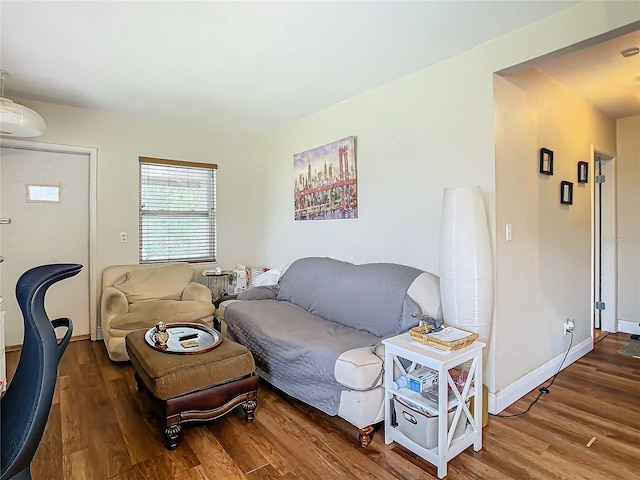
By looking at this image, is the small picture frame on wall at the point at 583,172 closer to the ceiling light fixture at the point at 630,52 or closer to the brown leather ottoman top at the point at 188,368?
the ceiling light fixture at the point at 630,52

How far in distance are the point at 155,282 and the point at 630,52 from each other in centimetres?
433

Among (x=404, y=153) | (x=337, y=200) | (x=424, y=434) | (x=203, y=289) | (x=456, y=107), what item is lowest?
(x=424, y=434)

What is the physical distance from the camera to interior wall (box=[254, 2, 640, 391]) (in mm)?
2107

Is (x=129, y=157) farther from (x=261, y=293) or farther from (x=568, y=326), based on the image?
(x=568, y=326)

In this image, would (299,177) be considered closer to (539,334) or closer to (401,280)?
(401,280)

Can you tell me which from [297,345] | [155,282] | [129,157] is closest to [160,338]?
[297,345]

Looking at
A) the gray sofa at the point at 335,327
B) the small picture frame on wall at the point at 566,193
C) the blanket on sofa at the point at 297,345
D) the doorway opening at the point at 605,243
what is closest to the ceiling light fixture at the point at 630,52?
the small picture frame on wall at the point at 566,193

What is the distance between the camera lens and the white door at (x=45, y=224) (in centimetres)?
344

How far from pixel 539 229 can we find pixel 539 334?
784 mm

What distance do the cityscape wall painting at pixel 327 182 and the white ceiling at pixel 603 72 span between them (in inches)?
62.7

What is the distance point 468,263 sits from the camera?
6.96 ft

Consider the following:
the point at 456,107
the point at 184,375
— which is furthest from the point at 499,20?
the point at 184,375

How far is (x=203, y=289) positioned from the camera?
149 inches

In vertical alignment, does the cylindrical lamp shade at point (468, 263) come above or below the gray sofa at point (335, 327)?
above
